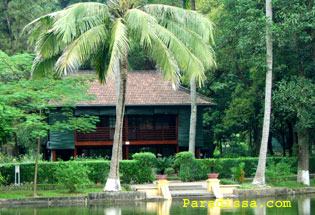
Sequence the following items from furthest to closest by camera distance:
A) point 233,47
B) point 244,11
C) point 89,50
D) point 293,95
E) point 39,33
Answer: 1. point 233,47
2. point 244,11
3. point 293,95
4. point 39,33
5. point 89,50

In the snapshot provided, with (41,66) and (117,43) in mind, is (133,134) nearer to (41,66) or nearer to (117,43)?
(41,66)

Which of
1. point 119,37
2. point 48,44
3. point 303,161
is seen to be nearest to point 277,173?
point 303,161

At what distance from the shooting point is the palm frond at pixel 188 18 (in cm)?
1981

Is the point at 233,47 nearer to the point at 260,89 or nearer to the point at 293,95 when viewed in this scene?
the point at 260,89

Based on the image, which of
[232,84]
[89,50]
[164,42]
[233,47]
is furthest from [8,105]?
[232,84]

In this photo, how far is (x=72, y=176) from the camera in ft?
71.9

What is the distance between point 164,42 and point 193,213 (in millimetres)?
6277

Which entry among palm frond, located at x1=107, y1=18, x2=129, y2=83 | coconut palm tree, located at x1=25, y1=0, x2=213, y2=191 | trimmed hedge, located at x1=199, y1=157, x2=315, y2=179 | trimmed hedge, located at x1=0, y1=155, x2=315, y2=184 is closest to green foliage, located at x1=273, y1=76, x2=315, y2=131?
trimmed hedge, located at x1=199, y1=157, x2=315, y2=179

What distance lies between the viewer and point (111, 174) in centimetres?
2170

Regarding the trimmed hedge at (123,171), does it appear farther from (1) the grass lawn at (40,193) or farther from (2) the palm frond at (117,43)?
(2) the palm frond at (117,43)

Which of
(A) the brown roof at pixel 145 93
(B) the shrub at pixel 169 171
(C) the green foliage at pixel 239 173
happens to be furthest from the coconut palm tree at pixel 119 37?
(A) the brown roof at pixel 145 93

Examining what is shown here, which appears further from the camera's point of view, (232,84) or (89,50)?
(232,84)

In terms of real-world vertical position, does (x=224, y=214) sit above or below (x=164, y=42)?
below

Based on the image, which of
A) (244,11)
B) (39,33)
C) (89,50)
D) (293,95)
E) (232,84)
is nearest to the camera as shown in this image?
(89,50)
